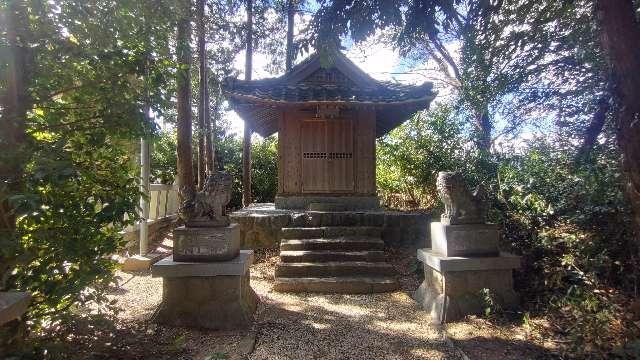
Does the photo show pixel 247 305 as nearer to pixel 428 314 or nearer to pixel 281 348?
pixel 281 348

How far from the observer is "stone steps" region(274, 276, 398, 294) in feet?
19.1

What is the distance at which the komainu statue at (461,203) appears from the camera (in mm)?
4578

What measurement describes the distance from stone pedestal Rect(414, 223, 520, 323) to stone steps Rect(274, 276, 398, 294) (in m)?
1.29

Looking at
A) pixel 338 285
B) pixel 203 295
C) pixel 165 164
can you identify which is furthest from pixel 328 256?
pixel 165 164

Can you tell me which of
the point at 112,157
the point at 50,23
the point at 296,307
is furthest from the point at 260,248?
the point at 50,23

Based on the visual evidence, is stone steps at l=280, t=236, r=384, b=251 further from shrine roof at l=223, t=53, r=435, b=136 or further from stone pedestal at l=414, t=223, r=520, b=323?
shrine roof at l=223, t=53, r=435, b=136

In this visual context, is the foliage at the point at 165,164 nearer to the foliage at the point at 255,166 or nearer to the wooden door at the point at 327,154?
the foliage at the point at 255,166

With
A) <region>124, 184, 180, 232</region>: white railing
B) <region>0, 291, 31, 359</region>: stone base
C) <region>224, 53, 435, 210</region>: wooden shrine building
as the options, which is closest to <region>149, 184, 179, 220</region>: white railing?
<region>124, 184, 180, 232</region>: white railing

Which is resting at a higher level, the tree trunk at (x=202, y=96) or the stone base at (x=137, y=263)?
the tree trunk at (x=202, y=96)

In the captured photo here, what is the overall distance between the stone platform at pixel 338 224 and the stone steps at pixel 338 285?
176 centimetres

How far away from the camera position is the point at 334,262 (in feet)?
20.9

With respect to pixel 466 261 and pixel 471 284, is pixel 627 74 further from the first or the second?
pixel 471 284

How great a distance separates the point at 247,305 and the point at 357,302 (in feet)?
5.50

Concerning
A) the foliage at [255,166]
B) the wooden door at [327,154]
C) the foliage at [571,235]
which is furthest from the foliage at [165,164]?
the foliage at [571,235]
